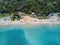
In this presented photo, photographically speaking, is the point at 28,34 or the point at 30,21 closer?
the point at 28,34

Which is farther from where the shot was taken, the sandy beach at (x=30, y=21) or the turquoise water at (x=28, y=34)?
the sandy beach at (x=30, y=21)

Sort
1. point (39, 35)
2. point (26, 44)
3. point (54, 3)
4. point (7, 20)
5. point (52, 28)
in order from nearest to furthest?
1. point (26, 44)
2. point (39, 35)
3. point (52, 28)
4. point (7, 20)
5. point (54, 3)

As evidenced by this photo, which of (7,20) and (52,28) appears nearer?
(52,28)

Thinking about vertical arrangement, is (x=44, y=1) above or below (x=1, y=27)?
above

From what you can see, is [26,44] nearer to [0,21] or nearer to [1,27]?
[1,27]

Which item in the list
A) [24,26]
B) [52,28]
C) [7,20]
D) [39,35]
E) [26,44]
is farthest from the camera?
[7,20]

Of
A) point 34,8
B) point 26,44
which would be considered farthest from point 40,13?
point 26,44

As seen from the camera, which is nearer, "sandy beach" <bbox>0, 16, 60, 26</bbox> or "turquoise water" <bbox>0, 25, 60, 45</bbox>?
"turquoise water" <bbox>0, 25, 60, 45</bbox>
